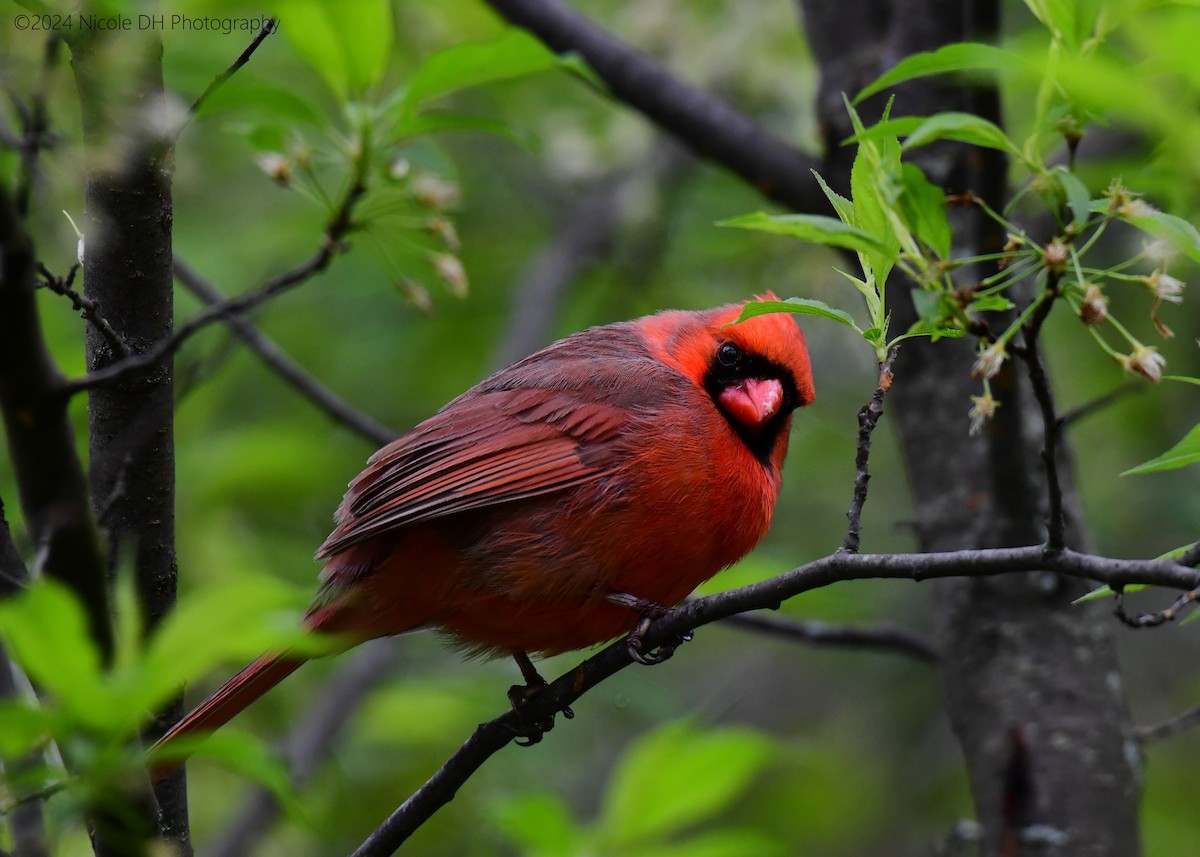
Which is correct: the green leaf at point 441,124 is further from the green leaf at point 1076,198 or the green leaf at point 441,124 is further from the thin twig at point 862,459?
the green leaf at point 1076,198

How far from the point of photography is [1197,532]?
5.25 meters

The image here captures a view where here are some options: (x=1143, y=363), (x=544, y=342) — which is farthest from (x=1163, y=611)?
(x=544, y=342)

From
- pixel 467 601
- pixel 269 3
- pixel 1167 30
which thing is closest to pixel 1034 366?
pixel 1167 30

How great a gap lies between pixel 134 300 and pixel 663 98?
2.56 m

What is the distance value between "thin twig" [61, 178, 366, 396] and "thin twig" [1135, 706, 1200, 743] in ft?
7.33

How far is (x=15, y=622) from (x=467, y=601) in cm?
208

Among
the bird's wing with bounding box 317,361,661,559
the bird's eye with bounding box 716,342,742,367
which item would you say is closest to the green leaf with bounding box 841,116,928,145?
the bird's wing with bounding box 317,361,661,559

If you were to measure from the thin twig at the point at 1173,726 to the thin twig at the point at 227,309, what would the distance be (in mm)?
2235

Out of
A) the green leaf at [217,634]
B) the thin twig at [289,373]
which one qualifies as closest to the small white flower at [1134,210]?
the green leaf at [217,634]

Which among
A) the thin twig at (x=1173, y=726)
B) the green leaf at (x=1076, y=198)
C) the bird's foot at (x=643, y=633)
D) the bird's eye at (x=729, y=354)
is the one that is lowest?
the thin twig at (x=1173, y=726)

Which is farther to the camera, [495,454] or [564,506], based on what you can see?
[495,454]

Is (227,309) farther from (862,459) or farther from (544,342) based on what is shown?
(544,342)

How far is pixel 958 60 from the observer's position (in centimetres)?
195

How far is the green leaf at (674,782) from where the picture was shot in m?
2.90
